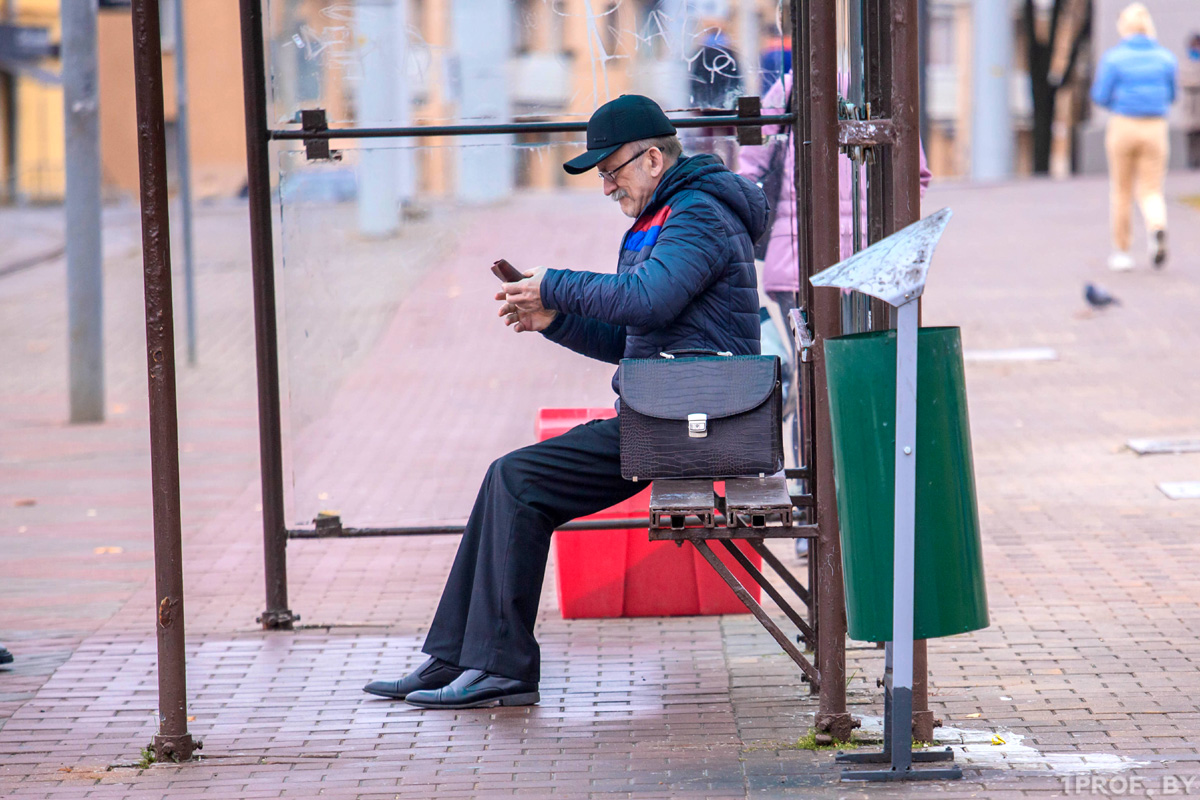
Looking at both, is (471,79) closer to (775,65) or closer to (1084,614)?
(775,65)

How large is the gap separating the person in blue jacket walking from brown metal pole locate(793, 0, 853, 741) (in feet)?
32.2

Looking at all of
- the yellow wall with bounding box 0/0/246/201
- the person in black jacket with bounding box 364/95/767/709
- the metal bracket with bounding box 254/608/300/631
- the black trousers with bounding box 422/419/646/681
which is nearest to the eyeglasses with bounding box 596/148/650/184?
the person in black jacket with bounding box 364/95/767/709

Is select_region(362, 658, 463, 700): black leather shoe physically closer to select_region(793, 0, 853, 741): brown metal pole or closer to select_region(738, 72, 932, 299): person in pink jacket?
select_region(793, 0, 853, 741): brown metal pole

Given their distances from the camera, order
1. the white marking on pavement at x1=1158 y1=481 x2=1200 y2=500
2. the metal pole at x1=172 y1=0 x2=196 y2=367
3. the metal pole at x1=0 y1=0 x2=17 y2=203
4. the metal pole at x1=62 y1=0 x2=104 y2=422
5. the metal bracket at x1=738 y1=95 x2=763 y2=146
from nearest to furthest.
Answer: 1. the metal bracket at x1=738 y1=95 x2=763 y2=146
2. the white marking on pavement at x1=1158 y1=481 x2=1200 y2=500
3. the metal pole at x1=62 y1=0 x2=104 y2=422
4. the metal pole at x1=172 y1=0 x2=196 y2=367
5. the metal pole at x1=0 y1=0 x2=17 y2=203

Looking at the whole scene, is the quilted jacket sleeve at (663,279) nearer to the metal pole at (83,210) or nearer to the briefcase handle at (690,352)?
the briefcase handle at (690,352)

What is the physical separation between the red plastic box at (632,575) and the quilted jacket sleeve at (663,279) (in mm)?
1239

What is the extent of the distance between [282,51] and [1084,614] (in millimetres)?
3385

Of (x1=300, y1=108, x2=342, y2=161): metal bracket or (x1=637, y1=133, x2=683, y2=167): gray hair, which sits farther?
(x1=300, y1=108, x2=342, y2=161): metal bracket

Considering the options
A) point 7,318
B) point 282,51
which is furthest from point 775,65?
point 7,318

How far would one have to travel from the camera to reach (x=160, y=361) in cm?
412

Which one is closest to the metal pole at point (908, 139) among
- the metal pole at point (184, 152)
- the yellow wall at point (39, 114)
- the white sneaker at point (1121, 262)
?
the metal pole at point (184, 152)

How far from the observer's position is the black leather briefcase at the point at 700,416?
4.27m

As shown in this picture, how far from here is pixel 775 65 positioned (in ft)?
18.2

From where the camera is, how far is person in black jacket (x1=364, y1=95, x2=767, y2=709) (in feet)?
14.0
